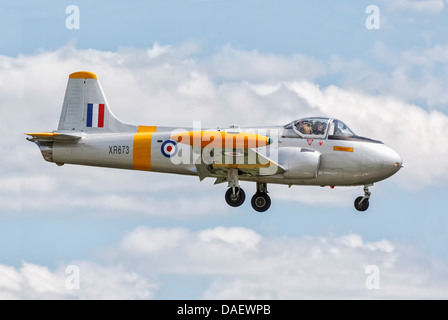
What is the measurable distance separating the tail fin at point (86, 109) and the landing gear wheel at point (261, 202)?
206 inches

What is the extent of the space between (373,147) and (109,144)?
9254mm

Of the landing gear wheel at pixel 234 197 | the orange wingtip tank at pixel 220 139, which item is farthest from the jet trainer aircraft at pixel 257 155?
the orange wingtip tank at pixel 220 139

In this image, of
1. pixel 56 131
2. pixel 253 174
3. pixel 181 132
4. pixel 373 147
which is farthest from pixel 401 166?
pixel 56 131

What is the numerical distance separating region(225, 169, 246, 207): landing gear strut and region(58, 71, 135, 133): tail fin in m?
4.37

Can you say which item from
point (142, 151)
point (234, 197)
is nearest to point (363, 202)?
point (234, 197)

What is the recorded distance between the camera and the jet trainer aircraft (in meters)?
27.3

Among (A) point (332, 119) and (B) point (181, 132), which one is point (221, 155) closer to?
(B) point (181, 132)

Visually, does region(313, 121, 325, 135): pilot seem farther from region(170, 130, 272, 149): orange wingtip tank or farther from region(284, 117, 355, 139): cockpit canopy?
region(170, 130, 272, 149): orange wingtip tank

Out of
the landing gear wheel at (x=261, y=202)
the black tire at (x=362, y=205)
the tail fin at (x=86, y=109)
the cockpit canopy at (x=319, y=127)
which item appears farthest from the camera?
the tail fin at (x=86, y=109)

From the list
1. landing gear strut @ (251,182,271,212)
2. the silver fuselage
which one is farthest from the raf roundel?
landing gear strut @ (251,182,271,212)

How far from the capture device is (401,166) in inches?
1087

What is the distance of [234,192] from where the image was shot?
27719mm

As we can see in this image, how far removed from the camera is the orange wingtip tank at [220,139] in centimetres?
2544

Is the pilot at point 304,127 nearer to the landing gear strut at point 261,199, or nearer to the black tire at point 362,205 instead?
the landing gear strut at point 261,199
